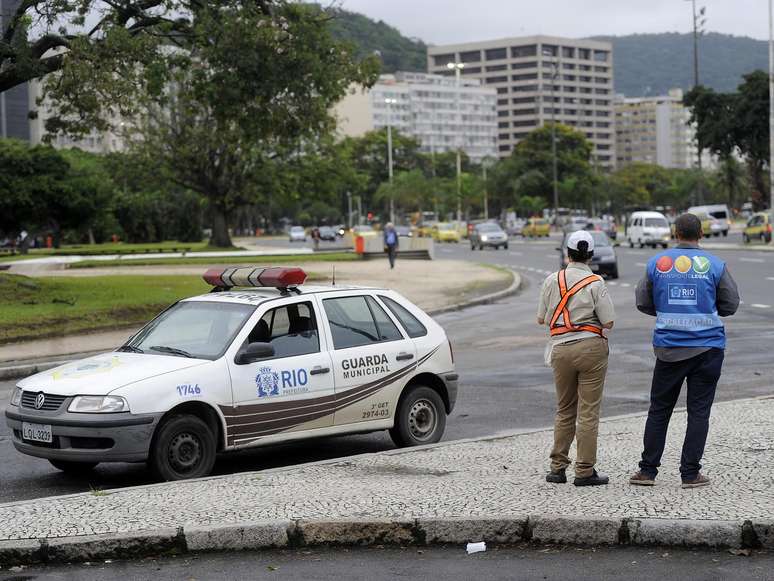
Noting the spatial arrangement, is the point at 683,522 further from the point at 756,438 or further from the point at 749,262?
the point at 749,262

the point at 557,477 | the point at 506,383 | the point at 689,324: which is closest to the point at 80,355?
the point at 506,383

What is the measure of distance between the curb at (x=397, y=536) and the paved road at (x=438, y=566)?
0.06 metres

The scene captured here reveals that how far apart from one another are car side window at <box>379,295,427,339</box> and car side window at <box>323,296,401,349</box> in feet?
0.42

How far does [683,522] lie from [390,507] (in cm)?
174

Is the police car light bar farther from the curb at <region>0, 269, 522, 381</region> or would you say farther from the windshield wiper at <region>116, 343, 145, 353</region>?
the curb at <region>0, 269, 522, 381</region>

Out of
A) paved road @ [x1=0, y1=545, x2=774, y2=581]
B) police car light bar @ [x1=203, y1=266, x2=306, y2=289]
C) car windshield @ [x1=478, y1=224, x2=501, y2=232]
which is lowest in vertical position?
paved road @ [x1=0, y1=545, x2=774, y2=581]

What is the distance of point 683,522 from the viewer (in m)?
6.68

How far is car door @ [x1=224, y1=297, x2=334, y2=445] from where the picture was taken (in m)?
9.33

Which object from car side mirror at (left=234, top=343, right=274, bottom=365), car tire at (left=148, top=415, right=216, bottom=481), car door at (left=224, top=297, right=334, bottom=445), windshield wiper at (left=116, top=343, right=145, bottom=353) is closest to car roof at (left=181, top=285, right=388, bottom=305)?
car door at (left=224, top=297, right=334, bottom=445)

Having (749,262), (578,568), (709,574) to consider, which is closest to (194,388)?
(578,568)

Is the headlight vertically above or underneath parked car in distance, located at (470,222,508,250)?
above

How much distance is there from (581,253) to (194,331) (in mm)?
3468

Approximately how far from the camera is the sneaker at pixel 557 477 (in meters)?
7.99

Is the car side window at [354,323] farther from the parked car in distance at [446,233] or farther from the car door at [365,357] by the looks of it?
the parked car in distance at [446,233]
